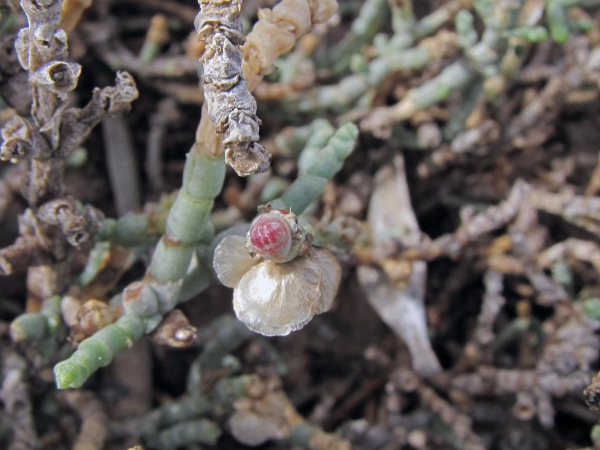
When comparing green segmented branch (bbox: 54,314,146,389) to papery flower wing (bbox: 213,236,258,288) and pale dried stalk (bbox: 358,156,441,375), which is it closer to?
papery flower wing (bbox: 213,236,258,288)

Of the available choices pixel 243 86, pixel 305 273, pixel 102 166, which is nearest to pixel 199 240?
pixel 305 273

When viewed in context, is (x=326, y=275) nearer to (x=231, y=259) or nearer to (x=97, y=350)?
(x=231, y=259)

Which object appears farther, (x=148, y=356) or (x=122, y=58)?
(x=122, y=58)

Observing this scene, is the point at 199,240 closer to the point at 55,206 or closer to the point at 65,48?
the point at 55,206

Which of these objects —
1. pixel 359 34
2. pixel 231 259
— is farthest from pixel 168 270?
pixel 359 34

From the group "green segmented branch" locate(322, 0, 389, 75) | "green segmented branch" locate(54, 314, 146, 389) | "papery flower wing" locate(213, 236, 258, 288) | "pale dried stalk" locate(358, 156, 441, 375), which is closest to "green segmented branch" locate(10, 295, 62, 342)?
"green segmented branch" locate(54, 314, 146, 389)

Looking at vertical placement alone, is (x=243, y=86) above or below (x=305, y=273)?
above
